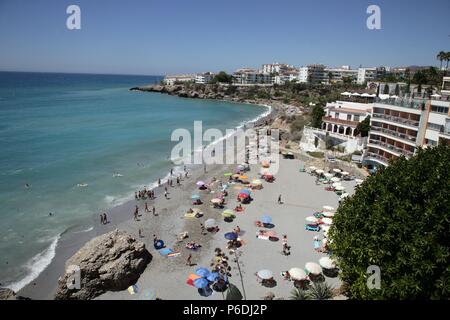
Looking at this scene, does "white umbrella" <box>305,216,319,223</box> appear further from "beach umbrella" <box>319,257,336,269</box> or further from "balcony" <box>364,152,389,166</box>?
"balcony" <box>364,152,389,166</box>

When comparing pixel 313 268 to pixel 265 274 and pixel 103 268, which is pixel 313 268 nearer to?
pixel 265 274

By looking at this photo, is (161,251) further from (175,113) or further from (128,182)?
(175,113)

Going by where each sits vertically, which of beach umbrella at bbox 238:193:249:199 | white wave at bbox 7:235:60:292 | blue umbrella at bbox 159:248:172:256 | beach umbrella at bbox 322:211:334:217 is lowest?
white wave at bbox 7:235:60:292

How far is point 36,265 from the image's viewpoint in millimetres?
20656

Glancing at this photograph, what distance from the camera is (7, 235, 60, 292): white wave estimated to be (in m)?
18.8

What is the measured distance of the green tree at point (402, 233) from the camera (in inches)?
441

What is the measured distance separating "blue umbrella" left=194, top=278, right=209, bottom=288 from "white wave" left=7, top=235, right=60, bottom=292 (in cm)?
1026

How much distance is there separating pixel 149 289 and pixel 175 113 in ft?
267

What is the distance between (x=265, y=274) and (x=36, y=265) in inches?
577

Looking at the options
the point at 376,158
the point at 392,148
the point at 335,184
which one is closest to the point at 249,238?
the point at 335,184

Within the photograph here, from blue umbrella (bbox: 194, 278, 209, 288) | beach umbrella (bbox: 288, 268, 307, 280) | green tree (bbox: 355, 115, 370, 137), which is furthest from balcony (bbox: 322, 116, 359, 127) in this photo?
blue umbrella (bbox: 194, 278, 209, 288)

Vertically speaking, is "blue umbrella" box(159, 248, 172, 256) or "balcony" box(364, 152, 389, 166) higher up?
"balcony" box(364, 152, 389, 166)
